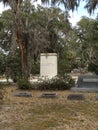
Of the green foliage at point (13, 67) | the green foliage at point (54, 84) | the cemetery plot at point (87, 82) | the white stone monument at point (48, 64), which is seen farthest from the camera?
the green foliage at point (13, 67)

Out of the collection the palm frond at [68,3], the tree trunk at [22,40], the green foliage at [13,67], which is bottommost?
the green foliage at [13,67]

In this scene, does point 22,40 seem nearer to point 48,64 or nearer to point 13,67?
point 48,64

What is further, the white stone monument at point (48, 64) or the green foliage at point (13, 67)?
the green foliage at point (13, 67)

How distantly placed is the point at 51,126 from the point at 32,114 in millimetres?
1507

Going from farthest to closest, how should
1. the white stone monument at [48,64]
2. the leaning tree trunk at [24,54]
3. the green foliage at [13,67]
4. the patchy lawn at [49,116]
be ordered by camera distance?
the green foliage at [13,67]
the white stone monument at [48,64]
the leaning tree trunk at [24,54]
the patchy lawn at [49,116]

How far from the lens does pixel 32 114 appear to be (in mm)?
8922

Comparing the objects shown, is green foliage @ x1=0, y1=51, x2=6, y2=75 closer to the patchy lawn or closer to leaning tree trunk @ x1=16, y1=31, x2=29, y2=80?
leaning tree trunk @ x1=16, y1=31, x2=29, y2=80

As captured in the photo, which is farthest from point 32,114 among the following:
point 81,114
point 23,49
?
point 23,49

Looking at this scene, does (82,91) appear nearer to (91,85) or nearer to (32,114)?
(91,85)

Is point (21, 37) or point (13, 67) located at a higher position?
point (21, 37)

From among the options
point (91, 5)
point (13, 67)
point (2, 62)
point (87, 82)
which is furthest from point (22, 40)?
point (91, 5)

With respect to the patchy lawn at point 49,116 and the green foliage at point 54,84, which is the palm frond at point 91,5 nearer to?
the green foliage at point 54,84

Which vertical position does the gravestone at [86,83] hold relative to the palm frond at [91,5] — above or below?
below

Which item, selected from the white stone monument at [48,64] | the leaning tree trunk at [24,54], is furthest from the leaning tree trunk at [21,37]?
the white stone monument at [48,64]
